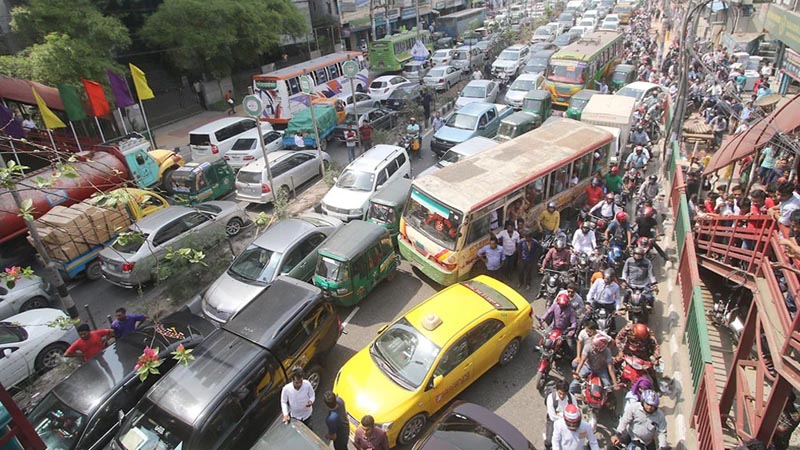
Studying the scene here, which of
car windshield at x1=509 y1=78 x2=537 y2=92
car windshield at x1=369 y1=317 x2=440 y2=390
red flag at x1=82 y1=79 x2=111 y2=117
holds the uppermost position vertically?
red flag at x1=82 y1=79 x2=111 y2=117

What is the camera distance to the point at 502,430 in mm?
6047

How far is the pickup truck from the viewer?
1716 centimetres

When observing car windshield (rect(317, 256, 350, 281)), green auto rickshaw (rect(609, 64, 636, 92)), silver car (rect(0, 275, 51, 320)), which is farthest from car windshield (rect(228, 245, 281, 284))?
green auto rickshaw (rect(609, 64, 636, 92))

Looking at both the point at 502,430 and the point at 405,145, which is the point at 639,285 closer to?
the point at 502,430

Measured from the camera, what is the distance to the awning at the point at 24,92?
17.0 metres

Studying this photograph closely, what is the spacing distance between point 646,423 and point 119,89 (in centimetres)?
1963

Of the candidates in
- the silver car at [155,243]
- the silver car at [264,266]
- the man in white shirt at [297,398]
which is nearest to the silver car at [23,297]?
the silver car at [155,243]

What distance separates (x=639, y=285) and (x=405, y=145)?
11.2 meters

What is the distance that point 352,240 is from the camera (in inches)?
397

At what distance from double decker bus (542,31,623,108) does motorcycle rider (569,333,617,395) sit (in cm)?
1642

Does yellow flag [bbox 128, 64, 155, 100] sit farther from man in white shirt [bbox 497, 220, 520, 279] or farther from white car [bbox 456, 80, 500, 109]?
Result: man in white shirt [bbox 497, 220, 520, 279]

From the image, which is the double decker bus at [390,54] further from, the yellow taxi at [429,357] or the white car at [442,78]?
the yellow taxi at [429,357]

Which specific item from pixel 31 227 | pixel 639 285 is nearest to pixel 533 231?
pixel 639 285

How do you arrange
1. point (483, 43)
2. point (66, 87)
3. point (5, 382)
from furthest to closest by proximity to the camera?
point (483, 43)
point (66, 87)
point (5, 382)
